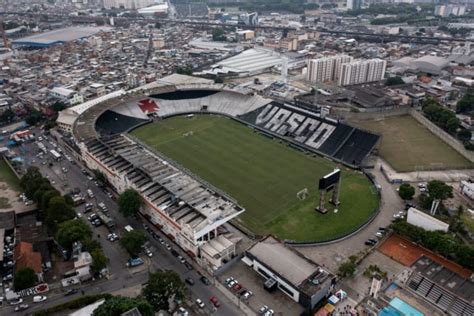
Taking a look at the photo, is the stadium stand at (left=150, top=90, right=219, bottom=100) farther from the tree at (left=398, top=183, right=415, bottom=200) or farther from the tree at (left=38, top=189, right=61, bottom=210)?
the tree at (left=398, top=183, right=415, bottom=200)

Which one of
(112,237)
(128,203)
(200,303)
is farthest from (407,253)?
(112,237)

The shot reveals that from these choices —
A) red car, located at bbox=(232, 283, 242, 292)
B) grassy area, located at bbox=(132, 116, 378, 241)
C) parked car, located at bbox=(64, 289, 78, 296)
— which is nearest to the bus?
grassy area, located at bbox=(132, 116, 378, 241)

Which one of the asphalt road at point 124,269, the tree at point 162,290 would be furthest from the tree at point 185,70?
the tree at point 162,290

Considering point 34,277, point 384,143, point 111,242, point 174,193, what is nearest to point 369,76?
point 384,143

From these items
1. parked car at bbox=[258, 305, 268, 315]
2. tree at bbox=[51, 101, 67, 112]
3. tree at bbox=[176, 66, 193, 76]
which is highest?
tree at bbox=[176, 66, 193, 76]

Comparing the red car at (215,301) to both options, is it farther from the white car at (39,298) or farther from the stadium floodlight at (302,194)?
the stadium floodlight at (302,194)

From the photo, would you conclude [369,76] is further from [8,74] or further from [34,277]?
[8,74]
